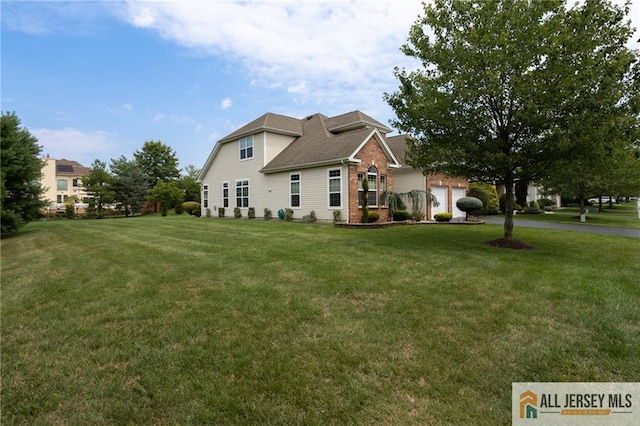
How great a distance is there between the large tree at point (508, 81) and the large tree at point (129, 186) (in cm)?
3362

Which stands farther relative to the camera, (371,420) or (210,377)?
(210,377)

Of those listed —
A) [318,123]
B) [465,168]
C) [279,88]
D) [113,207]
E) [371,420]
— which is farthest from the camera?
[113,207]

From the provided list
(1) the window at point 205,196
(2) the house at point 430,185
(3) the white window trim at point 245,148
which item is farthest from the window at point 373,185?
(1) the window at point 205,196

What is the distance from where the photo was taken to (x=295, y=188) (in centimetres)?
1862

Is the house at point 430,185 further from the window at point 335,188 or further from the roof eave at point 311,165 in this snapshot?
the window at point 335,188

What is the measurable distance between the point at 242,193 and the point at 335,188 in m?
8.69

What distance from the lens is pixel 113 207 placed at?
38500mm

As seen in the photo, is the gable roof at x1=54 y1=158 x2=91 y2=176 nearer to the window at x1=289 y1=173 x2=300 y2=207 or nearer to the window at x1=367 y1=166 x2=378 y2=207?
the window at x1=289 y1=173 x2=300 y2=207

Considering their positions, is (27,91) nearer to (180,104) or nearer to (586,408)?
(180,104)

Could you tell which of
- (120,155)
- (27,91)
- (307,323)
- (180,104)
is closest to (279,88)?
(180,104)

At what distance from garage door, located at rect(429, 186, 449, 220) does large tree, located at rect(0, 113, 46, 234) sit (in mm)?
20549

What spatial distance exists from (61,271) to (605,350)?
9.22m

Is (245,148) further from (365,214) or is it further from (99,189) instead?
Answer: (99,189)

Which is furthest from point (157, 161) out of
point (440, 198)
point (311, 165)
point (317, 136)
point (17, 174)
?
point (440, 198)
